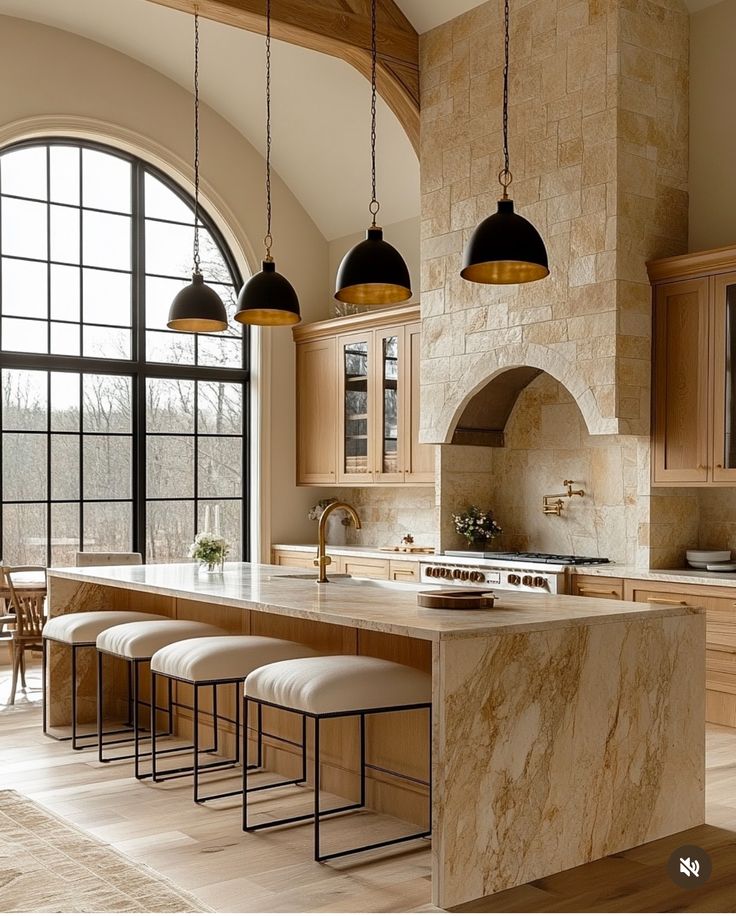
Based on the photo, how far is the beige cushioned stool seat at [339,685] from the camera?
11.6ft

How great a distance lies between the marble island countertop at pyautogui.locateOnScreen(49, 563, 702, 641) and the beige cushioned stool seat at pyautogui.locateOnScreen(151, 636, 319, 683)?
0.63 ft

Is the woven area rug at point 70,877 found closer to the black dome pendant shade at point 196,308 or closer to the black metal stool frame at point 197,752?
the black metal stool frame at point 197,752

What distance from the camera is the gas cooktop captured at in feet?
21.0

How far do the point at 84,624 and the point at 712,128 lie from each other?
181 inches

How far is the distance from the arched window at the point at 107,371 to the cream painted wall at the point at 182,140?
23 cm

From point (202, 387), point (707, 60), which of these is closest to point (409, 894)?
point (707, 60)

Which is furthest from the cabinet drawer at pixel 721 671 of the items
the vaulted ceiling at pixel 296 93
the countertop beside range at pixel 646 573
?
the vaulted ceiling at pixel 296 93

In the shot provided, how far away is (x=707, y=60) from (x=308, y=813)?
497cm

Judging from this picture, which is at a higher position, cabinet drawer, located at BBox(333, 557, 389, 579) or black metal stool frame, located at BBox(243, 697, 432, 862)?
cabinet drawer, located at BBox(333, 557, 389, 579)

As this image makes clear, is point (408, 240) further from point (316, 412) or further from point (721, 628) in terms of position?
point (721, 628)

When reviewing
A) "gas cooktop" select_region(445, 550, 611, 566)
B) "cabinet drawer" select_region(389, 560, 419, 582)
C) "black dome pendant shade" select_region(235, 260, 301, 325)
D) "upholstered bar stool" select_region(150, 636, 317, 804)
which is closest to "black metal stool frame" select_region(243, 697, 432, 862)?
"upholstered bar stool" select_region(150, 636, 317, 804)

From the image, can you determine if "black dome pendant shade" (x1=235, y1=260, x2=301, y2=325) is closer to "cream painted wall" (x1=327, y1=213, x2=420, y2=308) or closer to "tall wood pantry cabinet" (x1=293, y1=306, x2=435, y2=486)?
"tall wood pantry cabinet" (x1=293, y1=306, x2=435, y2=486)

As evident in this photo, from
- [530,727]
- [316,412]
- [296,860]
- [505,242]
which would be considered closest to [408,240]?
[316,412]

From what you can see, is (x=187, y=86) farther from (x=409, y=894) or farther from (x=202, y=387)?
(x=409, y=894)
